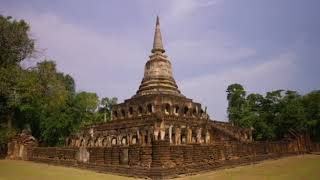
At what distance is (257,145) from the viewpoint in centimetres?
2083

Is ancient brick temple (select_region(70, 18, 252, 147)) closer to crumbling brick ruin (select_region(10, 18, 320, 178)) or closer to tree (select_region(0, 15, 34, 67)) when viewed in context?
crumbling brick ruin (select_region(10, 18, 320, 178))

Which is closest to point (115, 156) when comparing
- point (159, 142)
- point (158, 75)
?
point (159, 142)

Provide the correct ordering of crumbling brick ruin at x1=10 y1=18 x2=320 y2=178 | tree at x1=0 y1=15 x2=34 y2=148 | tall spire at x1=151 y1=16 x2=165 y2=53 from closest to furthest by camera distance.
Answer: crumbling brick ruin at x1=10 y1=18 x2=320 y2=178
tree at x1=0 y1=15 x2=34 y2=148
tall spire at x1=151 y1=16 x2=165 y2=53

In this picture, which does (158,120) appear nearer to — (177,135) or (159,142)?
(177,135)

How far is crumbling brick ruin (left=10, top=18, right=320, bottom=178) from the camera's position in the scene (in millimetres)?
14171

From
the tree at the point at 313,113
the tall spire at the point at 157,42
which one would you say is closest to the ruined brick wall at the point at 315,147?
the tree at the point at 313,113

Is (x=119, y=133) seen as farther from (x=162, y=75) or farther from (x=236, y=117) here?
(x=236, y=117)

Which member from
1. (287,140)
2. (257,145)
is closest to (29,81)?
(257,145)

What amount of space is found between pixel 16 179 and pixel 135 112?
17321 millimetres

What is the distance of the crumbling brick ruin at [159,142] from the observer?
46.5 ft

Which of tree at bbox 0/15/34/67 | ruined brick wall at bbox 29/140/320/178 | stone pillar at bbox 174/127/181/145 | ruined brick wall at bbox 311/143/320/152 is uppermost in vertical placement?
tree at bbox 0/15/34/67

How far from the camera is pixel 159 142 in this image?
13.7 metres

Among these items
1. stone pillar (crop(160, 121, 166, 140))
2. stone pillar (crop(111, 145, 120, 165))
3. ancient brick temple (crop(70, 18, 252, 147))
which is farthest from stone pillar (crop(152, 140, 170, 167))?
stone pillar (crop(160, 121, 166, 140))

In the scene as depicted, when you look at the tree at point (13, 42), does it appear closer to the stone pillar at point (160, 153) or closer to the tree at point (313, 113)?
the stone pillar at point (160, 153)
